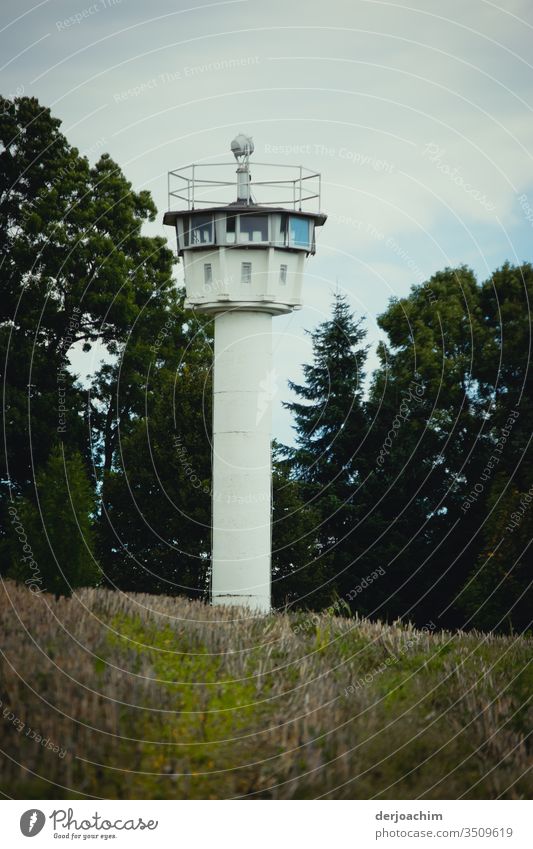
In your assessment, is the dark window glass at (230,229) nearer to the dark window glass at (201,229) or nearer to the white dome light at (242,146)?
the dark window glass at (201,229)

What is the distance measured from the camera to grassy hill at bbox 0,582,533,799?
1012cm

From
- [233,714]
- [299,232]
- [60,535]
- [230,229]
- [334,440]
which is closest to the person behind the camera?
[233,714]

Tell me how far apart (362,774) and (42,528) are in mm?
17594

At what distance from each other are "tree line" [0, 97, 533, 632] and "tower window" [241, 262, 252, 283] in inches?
278

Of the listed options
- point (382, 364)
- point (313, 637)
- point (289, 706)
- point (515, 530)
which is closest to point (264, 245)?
point (313, 637)

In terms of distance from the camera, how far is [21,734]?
1020 centimetres

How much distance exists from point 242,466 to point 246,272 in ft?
14.1

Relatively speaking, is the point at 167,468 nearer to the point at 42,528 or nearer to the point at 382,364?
the point at 42,528

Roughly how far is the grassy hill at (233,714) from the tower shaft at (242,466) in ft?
27.5

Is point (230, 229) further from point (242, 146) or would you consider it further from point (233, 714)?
point (233, 714)

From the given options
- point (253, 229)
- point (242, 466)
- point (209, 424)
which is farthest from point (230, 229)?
point (209, 424)

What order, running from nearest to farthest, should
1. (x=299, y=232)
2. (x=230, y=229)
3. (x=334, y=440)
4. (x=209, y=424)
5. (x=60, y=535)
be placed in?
1. (x=230, y=229)
2. (x=299, y=232)
3. (x=60, y=535)
4. (x=209, y=424)
5. (x=334, y=440)

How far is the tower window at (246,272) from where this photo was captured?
25.5 m

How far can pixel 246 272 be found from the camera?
25531 mm
